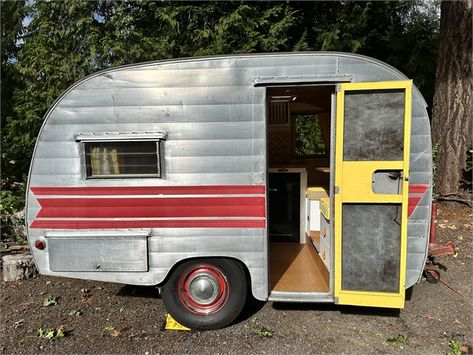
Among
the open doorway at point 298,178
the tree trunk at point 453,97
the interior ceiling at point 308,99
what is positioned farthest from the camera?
the tree trunk at point 453,97

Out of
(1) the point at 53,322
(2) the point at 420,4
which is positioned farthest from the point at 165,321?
(2) the point at 420,4

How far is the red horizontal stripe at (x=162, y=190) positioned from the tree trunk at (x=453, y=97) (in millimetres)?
5716

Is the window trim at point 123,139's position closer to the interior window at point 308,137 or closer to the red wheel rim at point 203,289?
the red wheel rim at point 203,289

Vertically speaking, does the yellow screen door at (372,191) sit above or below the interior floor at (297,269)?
above

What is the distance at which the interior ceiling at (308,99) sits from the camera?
175 inches

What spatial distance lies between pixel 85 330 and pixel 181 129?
243cm

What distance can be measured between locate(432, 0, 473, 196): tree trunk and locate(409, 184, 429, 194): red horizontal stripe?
4.70 m

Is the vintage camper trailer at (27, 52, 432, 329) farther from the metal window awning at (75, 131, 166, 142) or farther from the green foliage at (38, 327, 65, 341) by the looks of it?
the green foliage at (38, 327, 65, 341)

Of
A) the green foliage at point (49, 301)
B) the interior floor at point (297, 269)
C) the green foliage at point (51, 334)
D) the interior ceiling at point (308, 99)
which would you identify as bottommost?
the green foliage at point (51, 334)

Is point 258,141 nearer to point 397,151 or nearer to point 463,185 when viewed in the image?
point 397,151

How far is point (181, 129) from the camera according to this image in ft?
12.0

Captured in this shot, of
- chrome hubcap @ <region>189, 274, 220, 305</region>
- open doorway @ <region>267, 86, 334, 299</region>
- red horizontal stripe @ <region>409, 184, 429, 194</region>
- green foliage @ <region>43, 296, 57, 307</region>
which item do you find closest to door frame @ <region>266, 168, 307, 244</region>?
open doorway @ <region>267, 86, 334, 299</region>

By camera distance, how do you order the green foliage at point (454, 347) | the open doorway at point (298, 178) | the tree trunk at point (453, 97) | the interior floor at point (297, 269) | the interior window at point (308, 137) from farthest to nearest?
the tree trunk at point (453, 97), the interior window at point (308, 137), the open doorway at point (298, 178), the interior floor at point (297, 269), the green foliage at point (454, 347)

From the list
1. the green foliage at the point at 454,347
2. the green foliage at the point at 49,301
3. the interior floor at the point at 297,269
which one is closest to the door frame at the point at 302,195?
the interior floor at the point at 297,269
